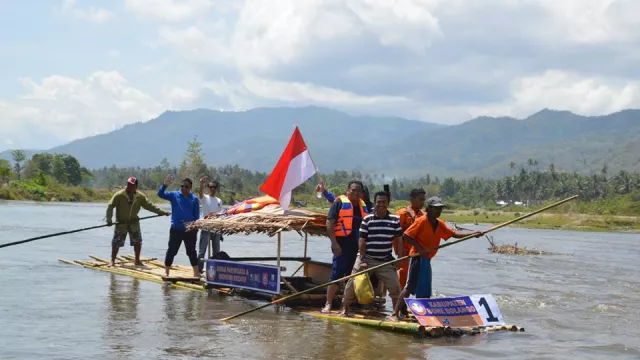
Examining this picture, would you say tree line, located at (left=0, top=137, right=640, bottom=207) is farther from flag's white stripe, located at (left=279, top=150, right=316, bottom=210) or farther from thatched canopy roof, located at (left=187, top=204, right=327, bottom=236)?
flag's white stripe, located at (left=279, top=150, right=316, bottom=210)

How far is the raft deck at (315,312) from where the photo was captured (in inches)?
421

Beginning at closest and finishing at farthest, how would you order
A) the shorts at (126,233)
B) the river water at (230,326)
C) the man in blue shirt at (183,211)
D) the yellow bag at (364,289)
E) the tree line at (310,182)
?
1. the river water at (230,326)
2. the yellow bag at (364,289)
3. the man in blue shirt at (183,211)
4. the shorts at (126,233)
5. the tree line at (310,182)

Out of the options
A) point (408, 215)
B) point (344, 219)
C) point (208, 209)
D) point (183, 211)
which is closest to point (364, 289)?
point (344, 219)

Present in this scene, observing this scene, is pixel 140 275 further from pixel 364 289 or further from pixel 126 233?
pixel 364 289

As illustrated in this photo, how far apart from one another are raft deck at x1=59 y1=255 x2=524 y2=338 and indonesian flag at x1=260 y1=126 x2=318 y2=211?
1.77 m

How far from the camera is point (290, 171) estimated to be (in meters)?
12.9

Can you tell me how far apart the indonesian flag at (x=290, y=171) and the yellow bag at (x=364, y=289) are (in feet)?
7.66

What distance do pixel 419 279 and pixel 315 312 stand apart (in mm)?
2082

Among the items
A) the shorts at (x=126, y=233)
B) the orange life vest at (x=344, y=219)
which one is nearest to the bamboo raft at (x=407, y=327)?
the orange life vest at (x=344, y=219)

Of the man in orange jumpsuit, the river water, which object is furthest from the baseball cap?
the river water

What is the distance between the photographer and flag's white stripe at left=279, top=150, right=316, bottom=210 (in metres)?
12.8

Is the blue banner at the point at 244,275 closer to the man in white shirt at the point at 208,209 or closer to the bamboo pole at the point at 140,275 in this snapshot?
the bamboo pole at the point at 140,275

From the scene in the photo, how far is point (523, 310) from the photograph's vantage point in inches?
593

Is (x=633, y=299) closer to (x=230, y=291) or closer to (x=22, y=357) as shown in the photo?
(x=230, y=291)
